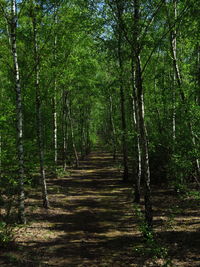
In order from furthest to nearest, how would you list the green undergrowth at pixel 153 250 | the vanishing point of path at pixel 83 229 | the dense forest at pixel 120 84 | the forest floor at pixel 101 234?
the dense forest at pixel 120 84
the vanishing point of path at pixel 83 229
the forest floor at pixel 101 234
the green undergrowth at pixel 153 250

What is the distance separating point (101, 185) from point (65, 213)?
7.18 meters

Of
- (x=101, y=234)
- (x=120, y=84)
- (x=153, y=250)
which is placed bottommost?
(x=101, y=234)

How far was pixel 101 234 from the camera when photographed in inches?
392

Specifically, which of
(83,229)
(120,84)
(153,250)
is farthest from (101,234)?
(120,84)

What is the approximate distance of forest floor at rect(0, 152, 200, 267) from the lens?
7.73 meters

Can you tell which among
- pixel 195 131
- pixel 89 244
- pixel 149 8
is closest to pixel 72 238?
pixel 89 244

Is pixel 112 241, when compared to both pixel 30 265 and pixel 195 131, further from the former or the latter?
pixel 195 131

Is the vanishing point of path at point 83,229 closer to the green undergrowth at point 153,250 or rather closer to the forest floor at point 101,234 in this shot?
the forest floor at point 101,234

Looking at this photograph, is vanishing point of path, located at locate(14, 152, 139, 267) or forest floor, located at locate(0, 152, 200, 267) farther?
vanishing point of path, located at locate(14, 152, 139, 267)

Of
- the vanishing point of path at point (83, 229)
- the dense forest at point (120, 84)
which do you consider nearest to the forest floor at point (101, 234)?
the vanishing point of path at point (83, 229)

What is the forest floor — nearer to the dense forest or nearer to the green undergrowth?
the green undergrowth

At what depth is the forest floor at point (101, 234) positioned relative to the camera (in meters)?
7.73

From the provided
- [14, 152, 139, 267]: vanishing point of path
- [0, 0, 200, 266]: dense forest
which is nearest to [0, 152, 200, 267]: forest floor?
[14, 152, 139, 267]: vanishing point of path

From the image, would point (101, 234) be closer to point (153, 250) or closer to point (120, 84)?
point (153, 250)
